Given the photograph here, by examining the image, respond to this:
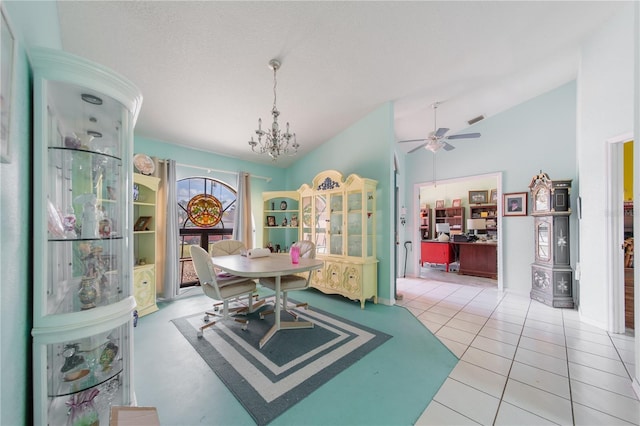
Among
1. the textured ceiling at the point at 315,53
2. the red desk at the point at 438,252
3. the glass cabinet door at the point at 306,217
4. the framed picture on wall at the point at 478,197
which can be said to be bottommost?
the red desk at the point at 438,252

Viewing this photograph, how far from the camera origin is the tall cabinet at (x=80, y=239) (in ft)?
3.25

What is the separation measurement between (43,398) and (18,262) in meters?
0.60

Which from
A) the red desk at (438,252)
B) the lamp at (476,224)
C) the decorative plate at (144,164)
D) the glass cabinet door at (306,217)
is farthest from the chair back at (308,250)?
the lamp at (476,224)

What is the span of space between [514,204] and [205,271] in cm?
498

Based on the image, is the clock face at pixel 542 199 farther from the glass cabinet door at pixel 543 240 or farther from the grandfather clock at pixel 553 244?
the glass cabinet door at pixel 543 240

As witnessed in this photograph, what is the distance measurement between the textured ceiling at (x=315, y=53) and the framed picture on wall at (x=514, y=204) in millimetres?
1683

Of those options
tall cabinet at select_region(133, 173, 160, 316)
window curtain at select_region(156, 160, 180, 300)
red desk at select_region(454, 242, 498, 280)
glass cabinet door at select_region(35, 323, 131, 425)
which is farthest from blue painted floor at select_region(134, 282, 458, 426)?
red desk at select_region(454, 242, 498, 280)

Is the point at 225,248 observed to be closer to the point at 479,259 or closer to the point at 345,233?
the point at 345,233

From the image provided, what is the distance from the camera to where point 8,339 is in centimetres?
81

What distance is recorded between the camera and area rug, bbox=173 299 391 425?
1608 mm

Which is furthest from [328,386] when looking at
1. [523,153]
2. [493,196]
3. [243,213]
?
[493,196]

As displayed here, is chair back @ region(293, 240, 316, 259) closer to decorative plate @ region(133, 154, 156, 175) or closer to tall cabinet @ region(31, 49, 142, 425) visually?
tall cabinet @ region(31, 49, 142, 425)

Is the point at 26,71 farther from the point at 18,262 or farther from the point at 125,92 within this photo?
the point at 18,262

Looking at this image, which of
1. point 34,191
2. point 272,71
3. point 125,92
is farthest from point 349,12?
point 34,191
